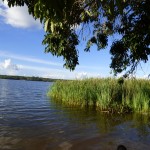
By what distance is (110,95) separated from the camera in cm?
1850

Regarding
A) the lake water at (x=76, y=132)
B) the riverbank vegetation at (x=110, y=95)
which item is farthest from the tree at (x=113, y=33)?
the riverbank vegetation at (x=110, y=95)

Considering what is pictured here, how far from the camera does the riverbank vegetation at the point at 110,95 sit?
56.4 feet

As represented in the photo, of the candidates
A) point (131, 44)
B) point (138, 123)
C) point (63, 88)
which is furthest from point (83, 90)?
point (131, 44)

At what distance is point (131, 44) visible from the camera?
27.9ft

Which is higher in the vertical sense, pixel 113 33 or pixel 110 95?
pixel 113 33

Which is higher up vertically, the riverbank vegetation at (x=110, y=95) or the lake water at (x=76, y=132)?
the riverbank vegetation at (x=110, y=95)

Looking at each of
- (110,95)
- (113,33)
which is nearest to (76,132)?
(113,33)

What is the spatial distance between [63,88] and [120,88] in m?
6.52

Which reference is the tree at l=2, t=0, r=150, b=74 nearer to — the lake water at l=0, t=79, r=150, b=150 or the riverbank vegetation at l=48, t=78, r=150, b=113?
the lake water at l=0, t=79, r=150, b=150

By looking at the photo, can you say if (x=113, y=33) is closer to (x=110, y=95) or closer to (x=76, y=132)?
(x=76, y=132)

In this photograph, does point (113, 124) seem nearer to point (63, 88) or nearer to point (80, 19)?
point (80, 19)

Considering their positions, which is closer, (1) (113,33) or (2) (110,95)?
(1) (113,33)

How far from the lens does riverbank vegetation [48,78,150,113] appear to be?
17188mm

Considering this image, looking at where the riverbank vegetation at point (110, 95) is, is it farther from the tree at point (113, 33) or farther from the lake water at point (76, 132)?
the tree at point (113, 33)
